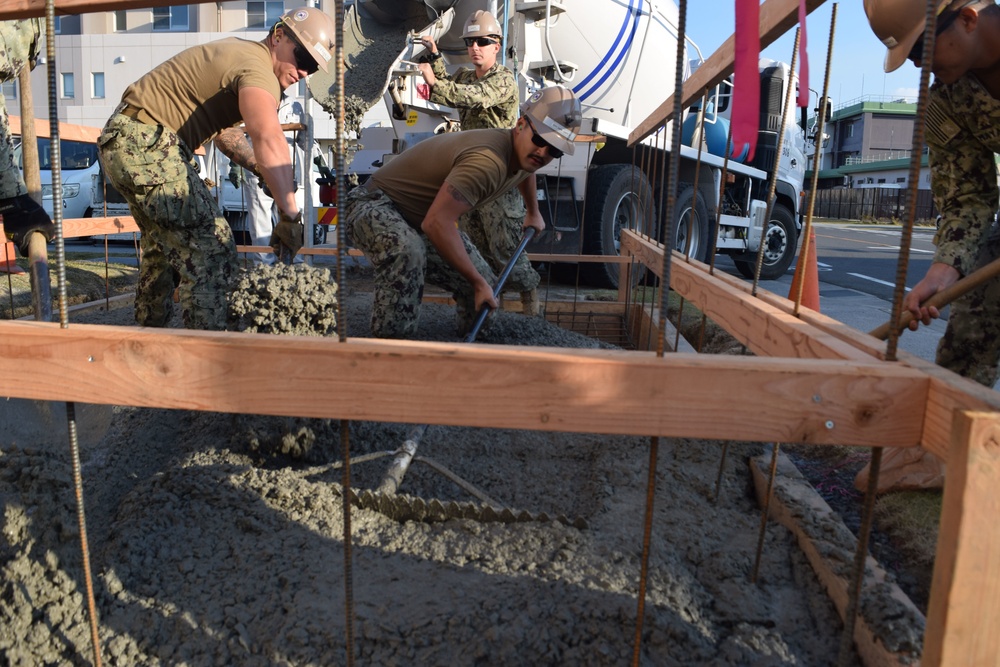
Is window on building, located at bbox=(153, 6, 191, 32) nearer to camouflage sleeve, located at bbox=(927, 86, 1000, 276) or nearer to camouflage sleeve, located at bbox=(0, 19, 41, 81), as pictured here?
camouflage sleeve, located at bbox=(0, 19, 41, 81)

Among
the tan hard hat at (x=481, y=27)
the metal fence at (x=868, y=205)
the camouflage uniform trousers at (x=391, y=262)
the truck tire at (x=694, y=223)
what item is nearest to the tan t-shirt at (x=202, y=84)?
the camouflage uniform trousers at (x=391, y=262)

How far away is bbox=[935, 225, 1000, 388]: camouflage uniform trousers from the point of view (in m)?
2.47

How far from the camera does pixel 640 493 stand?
2564 millimetres

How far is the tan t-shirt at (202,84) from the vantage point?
112 inches

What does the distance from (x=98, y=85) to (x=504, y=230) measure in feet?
66.1

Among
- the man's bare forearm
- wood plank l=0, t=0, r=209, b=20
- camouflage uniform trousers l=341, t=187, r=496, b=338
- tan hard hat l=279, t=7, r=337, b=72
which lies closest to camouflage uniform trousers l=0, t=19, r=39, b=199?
tan hard hat l=279, t=7, r=337, b=72

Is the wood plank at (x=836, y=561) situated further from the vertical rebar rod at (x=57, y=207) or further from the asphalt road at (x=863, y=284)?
the vertical rebar rod at (x=57, y=207)

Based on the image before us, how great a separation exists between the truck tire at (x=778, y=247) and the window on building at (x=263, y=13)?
15.1m

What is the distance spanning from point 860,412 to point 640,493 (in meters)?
1.46

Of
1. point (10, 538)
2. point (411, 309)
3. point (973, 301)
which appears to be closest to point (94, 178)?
point (411, 309)

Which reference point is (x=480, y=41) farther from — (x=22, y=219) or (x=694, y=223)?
(x=694, y=223)

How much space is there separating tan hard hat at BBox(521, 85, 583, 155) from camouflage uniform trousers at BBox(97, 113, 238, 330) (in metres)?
1.40

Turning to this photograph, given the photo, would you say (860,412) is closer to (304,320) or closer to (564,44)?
(304,320)

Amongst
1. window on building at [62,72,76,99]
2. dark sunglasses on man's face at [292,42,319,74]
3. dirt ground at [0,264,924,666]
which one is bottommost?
dirt ground at [0,264,924,666]
